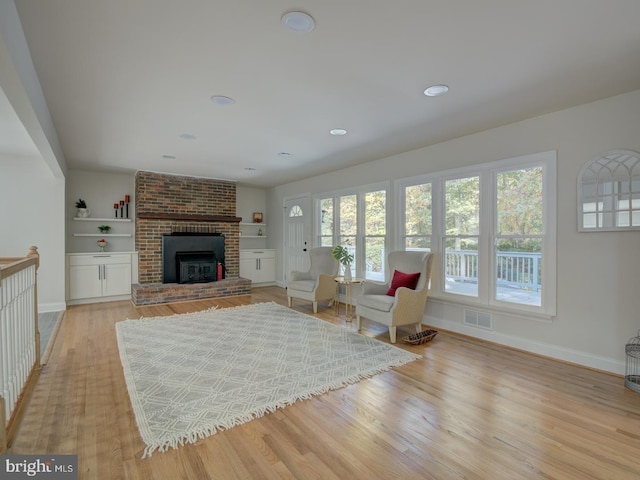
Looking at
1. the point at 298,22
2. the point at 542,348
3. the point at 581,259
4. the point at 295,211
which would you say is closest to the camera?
the point at 298,22

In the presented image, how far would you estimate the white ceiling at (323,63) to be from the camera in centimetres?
182

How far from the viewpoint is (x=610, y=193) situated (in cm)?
294

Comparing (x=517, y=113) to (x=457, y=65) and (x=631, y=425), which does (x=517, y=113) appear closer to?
(x=457, y=65)

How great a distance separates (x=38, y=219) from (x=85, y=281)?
125 cm

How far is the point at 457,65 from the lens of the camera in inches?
93.3

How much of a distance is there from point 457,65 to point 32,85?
307 cm

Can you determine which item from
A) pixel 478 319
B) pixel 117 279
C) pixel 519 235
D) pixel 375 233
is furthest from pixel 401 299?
pixel 117 279

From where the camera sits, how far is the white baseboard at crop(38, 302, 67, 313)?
5.24 meters

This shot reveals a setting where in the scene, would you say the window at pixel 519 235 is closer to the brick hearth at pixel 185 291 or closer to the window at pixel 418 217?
the window at pixel 418 217

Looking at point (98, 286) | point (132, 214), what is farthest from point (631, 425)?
point (132, 214)

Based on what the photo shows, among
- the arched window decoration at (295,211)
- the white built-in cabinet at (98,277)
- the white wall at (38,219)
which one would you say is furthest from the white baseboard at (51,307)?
the arched window decoration at (295,211)

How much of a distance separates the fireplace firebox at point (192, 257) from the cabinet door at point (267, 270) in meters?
1.11

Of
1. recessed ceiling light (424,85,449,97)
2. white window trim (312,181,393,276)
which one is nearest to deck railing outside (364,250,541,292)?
white window trim (312,181,393,276)

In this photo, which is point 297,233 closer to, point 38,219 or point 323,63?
point 38,219
